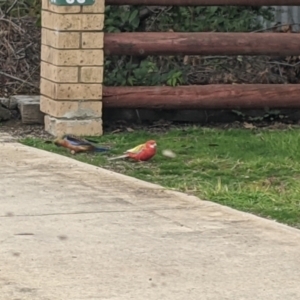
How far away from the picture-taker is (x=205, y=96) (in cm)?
1041

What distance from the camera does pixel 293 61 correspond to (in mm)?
11609

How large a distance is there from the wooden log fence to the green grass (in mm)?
301

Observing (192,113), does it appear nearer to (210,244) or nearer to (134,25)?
(134,25)

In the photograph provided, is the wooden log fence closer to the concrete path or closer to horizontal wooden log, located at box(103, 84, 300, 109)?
horizontal wooden log, located at box(103, 84, 300, 109)

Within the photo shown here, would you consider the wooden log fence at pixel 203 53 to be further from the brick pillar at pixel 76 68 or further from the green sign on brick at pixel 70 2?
the green sign on brick at pixel 70 2

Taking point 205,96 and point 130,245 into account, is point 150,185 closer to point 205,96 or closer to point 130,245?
point 130,245

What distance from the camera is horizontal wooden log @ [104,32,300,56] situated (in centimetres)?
1027

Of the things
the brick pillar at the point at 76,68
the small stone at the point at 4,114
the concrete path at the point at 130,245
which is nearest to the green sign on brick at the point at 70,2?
the brick pillar at the point at 76,68

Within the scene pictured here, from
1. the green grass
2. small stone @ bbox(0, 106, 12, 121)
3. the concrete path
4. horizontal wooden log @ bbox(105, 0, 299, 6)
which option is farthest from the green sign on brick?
the concrete path

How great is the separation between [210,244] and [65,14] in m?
4.43

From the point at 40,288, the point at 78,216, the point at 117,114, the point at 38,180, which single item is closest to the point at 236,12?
the point at 117,114

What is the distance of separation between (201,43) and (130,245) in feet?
15.2

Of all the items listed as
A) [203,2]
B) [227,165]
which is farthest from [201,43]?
[227,165]

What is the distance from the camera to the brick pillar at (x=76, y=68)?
1001cm
